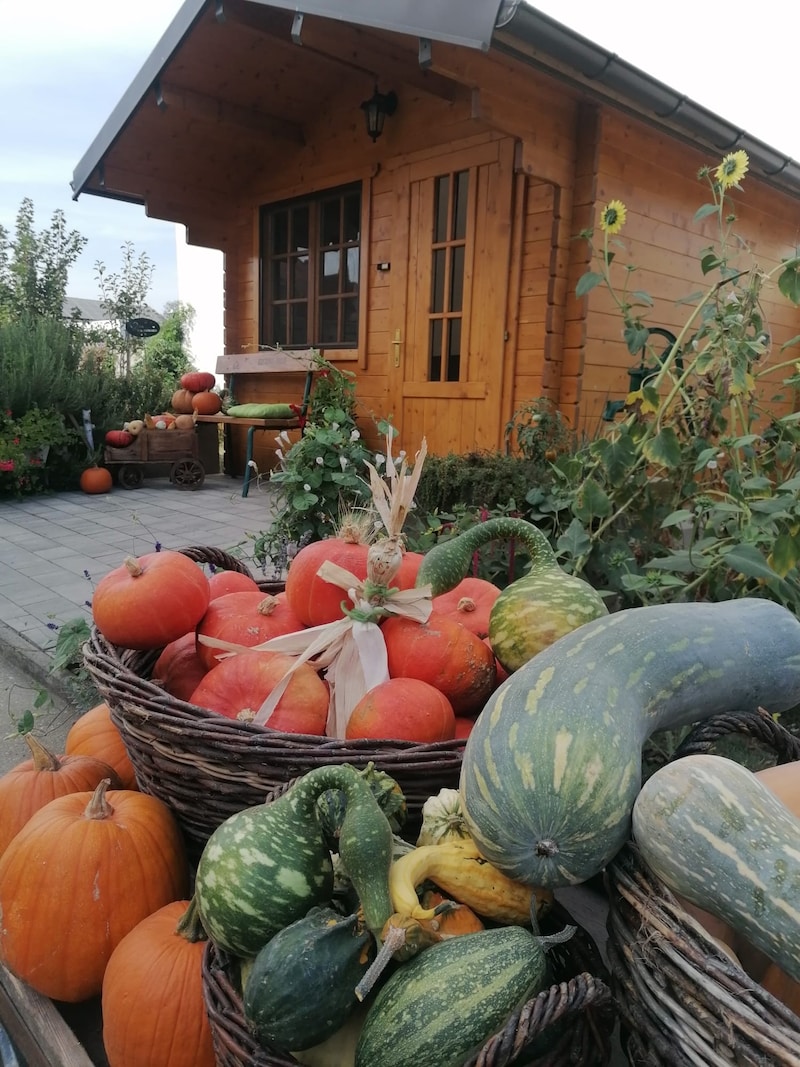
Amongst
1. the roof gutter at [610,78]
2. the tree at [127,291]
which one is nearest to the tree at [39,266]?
the tree at [127,291]

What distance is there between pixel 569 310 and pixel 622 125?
4.07ft

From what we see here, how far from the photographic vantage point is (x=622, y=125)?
15.1ft

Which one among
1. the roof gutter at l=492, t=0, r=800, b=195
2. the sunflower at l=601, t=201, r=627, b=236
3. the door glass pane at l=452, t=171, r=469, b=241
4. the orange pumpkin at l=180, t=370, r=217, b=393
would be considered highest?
the roof gutter at l=492, t=0, r=800, b=195

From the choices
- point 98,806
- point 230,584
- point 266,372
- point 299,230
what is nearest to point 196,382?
point 266,372

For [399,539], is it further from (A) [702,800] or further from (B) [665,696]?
(A) [702,800]

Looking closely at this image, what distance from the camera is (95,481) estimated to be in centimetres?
709

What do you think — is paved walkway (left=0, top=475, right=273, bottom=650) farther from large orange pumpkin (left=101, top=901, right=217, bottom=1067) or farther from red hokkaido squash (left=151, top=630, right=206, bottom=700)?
large orange pumpkin (left=101, top=901, right=217, bottom=1067)

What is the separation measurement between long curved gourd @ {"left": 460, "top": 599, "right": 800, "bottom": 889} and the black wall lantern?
554 centimetres

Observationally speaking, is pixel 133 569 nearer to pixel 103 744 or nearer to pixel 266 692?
pixel 266 692

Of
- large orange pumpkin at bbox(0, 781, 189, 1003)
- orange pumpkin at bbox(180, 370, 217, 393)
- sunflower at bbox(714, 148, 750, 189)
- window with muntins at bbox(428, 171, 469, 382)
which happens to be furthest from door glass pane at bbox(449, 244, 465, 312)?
large orange pumpkin at bbox(0, 781, 189, 1003)

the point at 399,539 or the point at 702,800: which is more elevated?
the point at 399,539

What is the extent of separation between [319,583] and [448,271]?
14.7ft

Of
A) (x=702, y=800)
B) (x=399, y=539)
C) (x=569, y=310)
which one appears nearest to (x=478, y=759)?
(x=702, y=800)

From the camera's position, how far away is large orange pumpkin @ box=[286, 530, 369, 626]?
4.55ft
